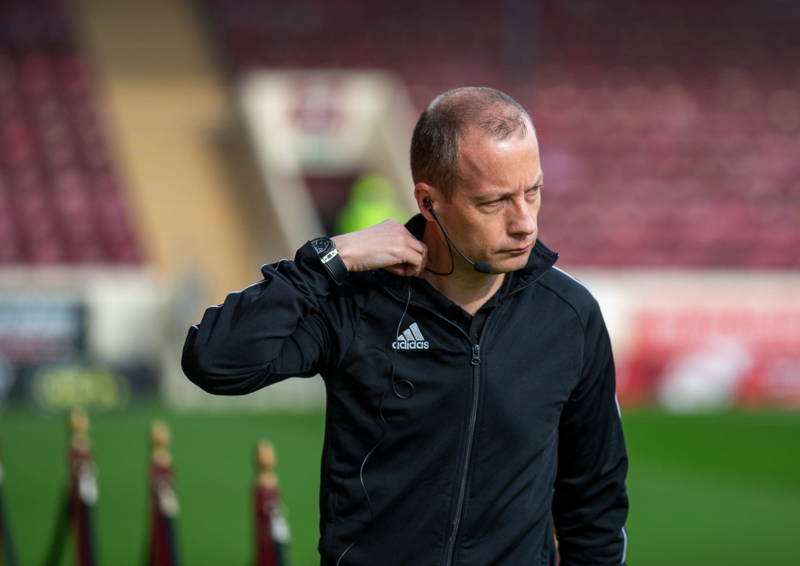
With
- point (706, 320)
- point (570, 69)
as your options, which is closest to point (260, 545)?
point (706, 320)

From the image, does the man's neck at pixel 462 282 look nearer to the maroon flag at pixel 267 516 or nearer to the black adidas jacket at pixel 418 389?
the black adidas jacket at pixel 418 389

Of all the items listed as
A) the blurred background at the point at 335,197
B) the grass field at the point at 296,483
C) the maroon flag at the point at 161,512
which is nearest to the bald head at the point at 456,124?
the maroon flag at the point at 161,512

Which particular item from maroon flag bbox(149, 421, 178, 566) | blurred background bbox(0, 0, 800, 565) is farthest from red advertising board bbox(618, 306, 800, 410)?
maroon flag bbox(149, 421, 178, 566)

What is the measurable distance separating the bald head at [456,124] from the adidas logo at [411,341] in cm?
30

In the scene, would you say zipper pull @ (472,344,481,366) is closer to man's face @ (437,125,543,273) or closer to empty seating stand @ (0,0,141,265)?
man's face @ (437,125,543,273)

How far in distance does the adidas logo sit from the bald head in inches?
12.0

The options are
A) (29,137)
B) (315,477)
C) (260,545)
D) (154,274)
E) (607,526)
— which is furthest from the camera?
(29,137)

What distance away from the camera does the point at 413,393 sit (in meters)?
2.79

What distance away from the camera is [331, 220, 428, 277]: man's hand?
9.26ft

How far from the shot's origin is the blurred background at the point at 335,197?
11.9m

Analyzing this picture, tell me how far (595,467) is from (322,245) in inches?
31.3

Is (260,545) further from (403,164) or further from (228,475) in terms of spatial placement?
(403,164)

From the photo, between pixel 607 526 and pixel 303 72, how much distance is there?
61.1 feet

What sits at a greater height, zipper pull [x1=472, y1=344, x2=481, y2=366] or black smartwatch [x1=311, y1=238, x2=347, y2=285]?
black smartwatch [x1=311, y1=238, x2=347, y2=285]
